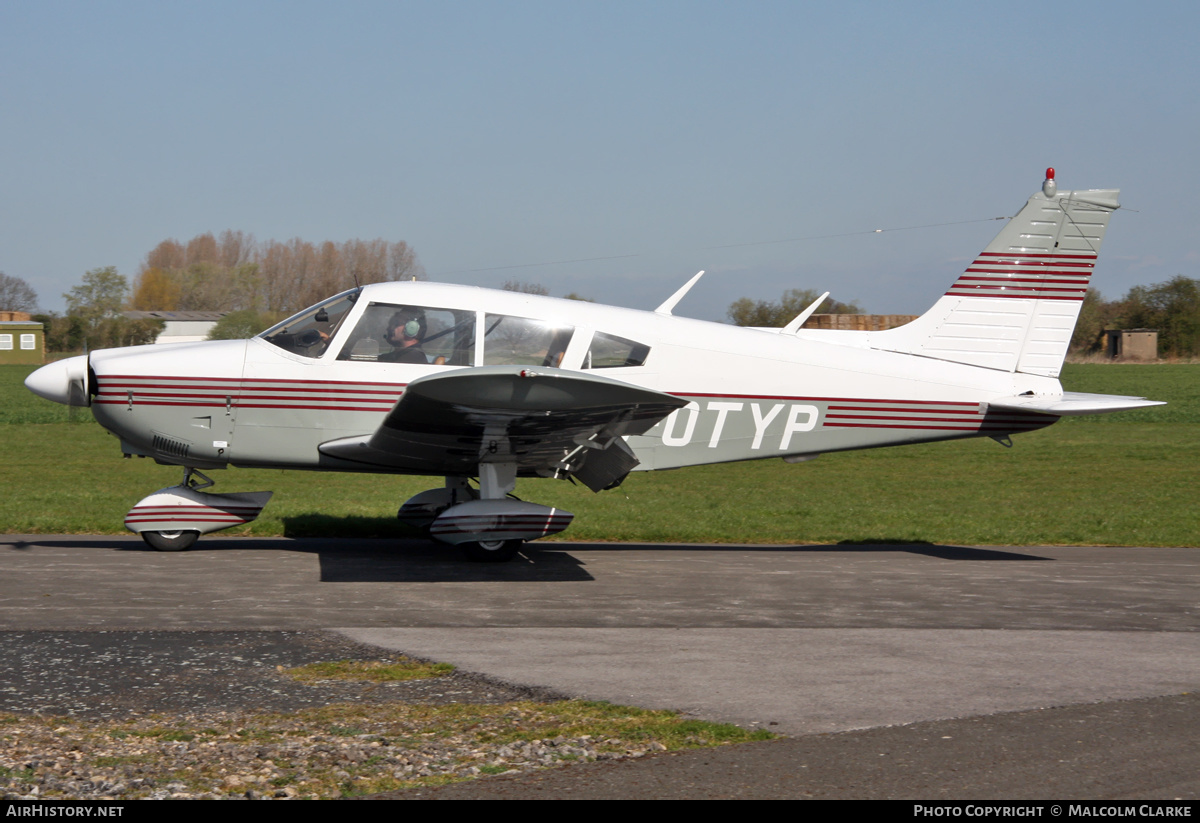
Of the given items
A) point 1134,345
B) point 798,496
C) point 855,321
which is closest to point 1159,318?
point 1134,345

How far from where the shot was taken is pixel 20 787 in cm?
366

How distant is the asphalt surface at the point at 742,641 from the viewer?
406 cm

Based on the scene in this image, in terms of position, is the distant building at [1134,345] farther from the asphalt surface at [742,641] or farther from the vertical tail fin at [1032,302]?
the asphalt surface at [742,641]

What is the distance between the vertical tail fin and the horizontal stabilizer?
36 centimetres

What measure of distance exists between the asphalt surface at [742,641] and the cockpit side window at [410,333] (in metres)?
1.79

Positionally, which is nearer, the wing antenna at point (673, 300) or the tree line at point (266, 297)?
the wing antenna at point (673, 300)

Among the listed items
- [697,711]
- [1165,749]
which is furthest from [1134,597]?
[697,711]

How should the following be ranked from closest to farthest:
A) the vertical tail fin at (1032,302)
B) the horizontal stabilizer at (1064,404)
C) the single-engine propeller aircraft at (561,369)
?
the single-engine propeller aircraft at (561,369) < the horizontal stabilizer at (1064,404) < the vertical tail fin at (1032,302)

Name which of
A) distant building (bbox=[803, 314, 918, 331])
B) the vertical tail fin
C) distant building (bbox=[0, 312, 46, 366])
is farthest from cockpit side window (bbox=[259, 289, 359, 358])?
distant building (bbox=[0, 312, 46, 366])

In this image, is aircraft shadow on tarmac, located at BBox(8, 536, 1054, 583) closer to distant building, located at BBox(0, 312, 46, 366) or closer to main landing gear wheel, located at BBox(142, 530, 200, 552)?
main landing gear wheel, located at BBox(142, 530, 200, 552)

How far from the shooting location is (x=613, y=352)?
9.27 m

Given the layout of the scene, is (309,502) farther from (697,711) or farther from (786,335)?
(697,711)

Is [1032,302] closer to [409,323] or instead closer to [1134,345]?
[409,323]

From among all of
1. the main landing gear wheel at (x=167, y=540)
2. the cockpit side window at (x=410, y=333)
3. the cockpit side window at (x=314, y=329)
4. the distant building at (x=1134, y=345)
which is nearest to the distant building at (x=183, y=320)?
the distant building at (x=1134, y=345)
